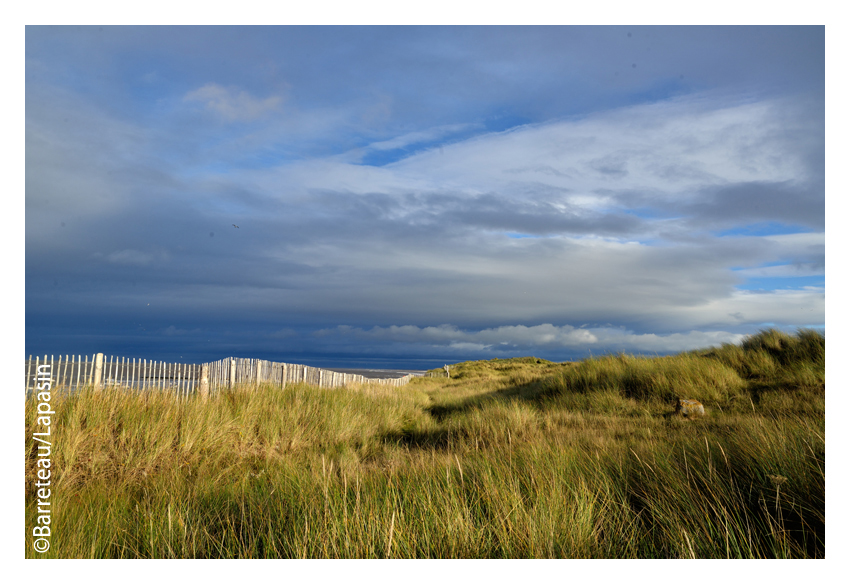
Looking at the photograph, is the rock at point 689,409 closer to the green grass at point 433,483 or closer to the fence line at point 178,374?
the green grass at point 433,483

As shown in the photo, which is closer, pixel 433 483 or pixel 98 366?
pixel 433 483

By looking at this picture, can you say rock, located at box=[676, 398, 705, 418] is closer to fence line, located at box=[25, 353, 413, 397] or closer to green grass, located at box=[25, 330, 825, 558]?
green grass, located at box=[25, 330, 825, 558]

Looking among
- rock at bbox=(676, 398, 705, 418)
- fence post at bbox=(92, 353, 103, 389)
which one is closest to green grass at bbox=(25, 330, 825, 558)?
rock at bbox=(676, 398, 705, 418)

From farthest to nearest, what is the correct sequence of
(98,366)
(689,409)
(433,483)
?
(98,366), (689,409), (433,483)

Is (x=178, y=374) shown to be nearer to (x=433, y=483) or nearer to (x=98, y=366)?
(x=98, y=366)

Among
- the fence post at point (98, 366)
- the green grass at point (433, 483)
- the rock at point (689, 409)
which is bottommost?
the rock at point (689, 409)

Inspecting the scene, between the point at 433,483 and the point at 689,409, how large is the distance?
20.8 feet

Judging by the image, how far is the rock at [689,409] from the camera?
26.6ft

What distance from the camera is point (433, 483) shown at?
4164 millimetres

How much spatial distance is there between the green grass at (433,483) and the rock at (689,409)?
33 cm

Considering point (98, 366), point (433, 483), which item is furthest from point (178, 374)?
point (433, 483)

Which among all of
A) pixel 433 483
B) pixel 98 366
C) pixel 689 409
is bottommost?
pixel 689 409

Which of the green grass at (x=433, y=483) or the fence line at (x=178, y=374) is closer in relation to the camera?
the green grass at (x=433, y=483)

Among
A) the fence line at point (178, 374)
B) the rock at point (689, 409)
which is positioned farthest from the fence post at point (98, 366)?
the rock at point (689, 409)
